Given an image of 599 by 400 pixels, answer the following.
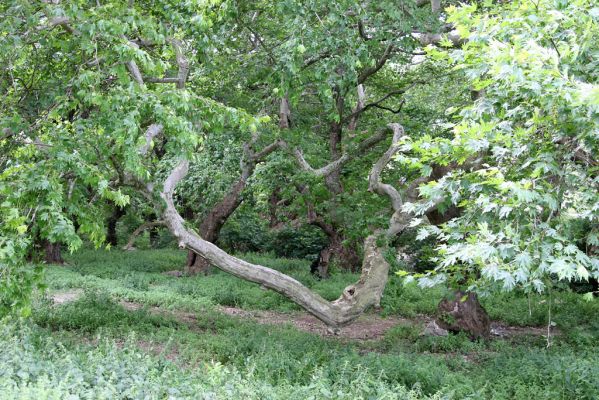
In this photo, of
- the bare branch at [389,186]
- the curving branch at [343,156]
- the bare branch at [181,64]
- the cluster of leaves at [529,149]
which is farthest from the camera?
the curving branch at [343,156]

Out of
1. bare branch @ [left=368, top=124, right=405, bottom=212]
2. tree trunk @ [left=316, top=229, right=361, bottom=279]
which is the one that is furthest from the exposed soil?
tree trunk @ [left=316, top=229, right=361, bottom=279]

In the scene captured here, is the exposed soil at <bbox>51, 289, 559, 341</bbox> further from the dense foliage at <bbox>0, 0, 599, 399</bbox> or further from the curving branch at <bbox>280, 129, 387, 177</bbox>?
the curving branch at <bbox>280, 129, 387, 177</bbox>

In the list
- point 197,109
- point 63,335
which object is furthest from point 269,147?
point 63,335

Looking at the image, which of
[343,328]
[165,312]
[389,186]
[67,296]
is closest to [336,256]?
[343,328]

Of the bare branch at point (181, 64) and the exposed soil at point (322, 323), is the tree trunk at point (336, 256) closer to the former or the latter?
the exposed soil at point (322, 323)

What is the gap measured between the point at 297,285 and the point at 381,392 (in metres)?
3.61

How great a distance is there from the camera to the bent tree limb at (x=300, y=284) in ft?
30.1

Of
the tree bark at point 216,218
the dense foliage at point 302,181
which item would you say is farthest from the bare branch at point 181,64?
the tree bark at point 216,218

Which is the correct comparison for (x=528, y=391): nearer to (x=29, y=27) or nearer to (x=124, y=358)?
(x=124, y=358)

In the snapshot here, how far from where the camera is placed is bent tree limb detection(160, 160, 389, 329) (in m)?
9.18

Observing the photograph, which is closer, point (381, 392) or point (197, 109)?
point (381, 392)

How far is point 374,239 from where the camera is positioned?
977 cm

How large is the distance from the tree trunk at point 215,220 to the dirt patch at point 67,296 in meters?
4.17

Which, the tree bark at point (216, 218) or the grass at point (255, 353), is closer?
the grass at point (255, 353)
